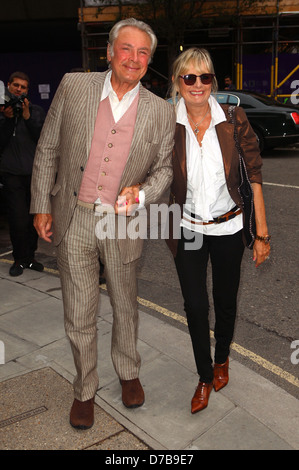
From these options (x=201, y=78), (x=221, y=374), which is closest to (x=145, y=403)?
(x=221, y=374)

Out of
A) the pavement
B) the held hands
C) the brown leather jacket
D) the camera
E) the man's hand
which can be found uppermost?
the camera

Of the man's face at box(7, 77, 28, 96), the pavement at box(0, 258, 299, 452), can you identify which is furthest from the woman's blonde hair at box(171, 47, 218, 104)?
the man's face at box(7, 77, 28, 96)

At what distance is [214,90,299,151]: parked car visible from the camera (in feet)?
42.0

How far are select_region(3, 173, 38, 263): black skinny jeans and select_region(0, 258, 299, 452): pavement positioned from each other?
1430 mm

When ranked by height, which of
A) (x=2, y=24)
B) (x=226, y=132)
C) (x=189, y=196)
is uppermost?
(x=2, y=24)

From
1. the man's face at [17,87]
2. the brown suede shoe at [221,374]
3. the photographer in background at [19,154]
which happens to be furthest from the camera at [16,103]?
the brown suede shoe at [221,374]

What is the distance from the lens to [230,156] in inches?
114

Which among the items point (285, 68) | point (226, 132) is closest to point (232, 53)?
point (285, 68)

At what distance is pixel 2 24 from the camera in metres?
23.1

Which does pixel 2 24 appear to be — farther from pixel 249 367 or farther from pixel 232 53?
pixel 249 367

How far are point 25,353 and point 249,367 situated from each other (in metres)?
1.60

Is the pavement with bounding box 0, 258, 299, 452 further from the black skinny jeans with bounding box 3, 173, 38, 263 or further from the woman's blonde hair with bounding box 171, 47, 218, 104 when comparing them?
the woman's blonde hair with bounding box 171, 47, 218, 104

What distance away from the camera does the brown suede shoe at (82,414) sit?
2.89 m

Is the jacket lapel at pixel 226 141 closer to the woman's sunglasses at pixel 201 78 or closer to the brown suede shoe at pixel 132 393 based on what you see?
the woman's sunglasses at pixel 201 78
